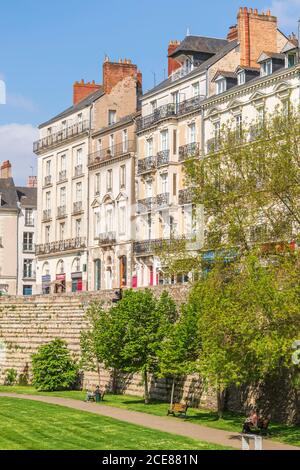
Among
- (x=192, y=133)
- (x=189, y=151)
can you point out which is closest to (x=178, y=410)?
(x=189, y=151)

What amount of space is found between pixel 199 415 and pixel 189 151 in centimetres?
2653

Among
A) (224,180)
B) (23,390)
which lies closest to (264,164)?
(224,180)

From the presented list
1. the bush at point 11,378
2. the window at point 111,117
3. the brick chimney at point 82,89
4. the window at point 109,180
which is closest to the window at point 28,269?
the brick chimney at point 82,89

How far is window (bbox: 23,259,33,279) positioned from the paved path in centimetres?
4755

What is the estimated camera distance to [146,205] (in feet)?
238

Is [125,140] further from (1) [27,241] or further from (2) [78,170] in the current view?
(1) [27,241]

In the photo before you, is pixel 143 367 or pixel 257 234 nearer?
pixel 257 234

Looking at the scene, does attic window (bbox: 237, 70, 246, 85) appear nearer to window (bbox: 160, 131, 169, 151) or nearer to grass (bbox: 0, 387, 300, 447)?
window (bbox: 160, 131, 169, 151)

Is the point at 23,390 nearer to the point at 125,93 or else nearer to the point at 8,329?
the point at 8,329

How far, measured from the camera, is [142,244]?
72812 millimetres

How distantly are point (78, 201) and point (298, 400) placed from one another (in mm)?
43155

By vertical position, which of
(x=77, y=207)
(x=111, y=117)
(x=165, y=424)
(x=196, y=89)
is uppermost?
(x=111, y=117)

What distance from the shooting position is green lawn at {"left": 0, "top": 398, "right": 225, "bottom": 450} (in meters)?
35.7

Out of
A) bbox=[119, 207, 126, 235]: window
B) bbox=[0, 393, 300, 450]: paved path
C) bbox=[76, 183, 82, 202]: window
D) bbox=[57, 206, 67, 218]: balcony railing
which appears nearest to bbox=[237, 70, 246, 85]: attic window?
bbox=[119, 207, 126, 235]: window
